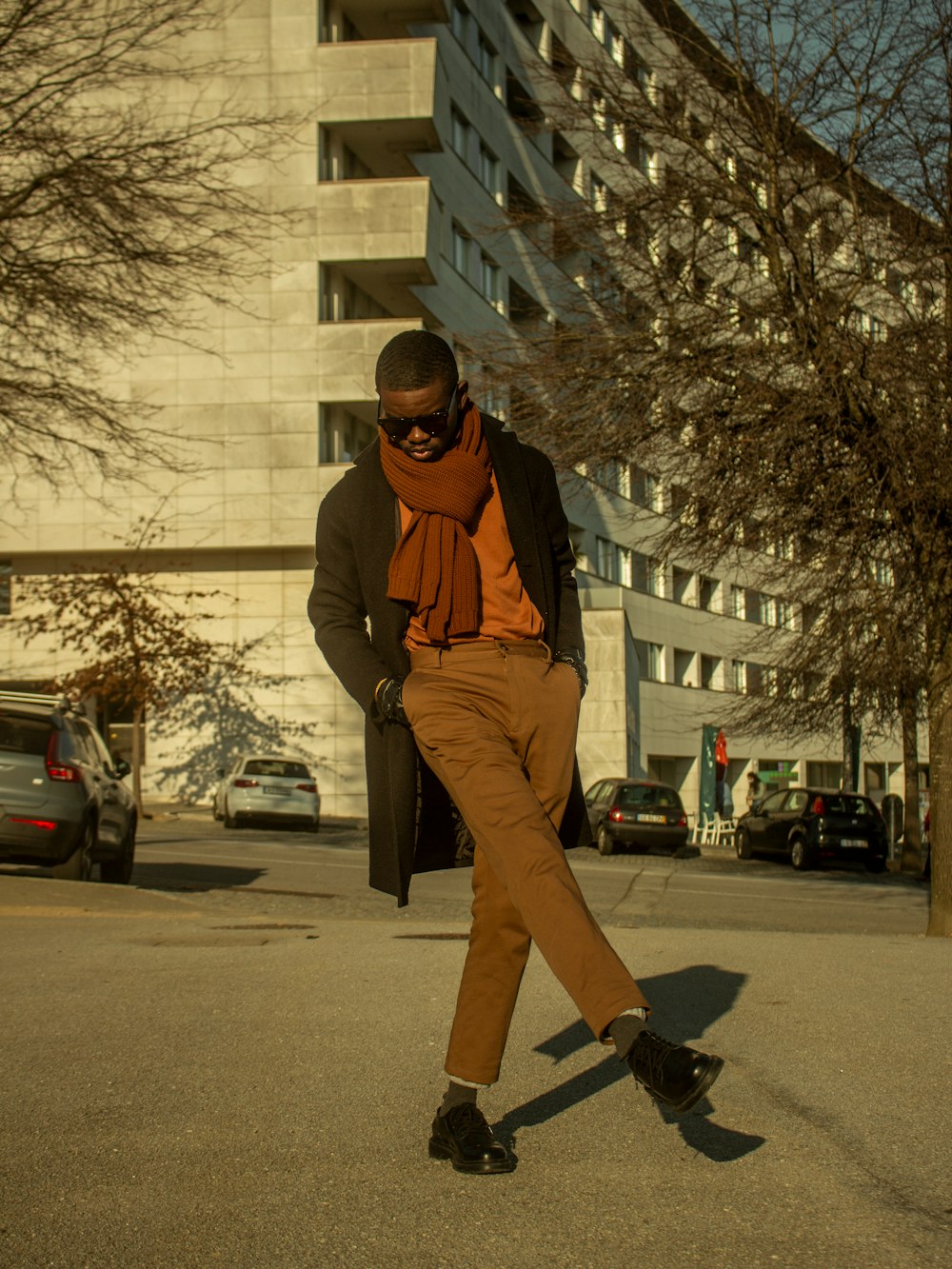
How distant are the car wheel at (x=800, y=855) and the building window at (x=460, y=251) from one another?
19474mm

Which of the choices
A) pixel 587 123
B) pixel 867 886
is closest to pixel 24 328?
pixel 587 123

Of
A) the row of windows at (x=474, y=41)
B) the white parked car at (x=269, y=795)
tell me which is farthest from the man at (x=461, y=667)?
the row of windows at (x=474, y=41)

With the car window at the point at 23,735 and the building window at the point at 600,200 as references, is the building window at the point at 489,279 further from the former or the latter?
the car window at the point at 23,735

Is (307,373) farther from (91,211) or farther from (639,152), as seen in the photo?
(639,152)

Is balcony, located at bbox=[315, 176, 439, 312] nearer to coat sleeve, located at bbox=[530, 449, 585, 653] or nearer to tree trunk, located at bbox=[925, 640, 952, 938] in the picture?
tree trunk, located at bbox=[925, 640, 952, 938]

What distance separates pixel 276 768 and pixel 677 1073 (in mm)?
30402

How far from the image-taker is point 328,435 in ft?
130

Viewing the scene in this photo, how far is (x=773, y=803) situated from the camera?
32.1 m

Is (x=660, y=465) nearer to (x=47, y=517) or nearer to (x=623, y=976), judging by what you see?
(x=623, y=976)

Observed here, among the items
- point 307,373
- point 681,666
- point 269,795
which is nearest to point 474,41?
point 307,373

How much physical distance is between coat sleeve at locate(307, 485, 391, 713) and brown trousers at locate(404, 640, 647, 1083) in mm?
190

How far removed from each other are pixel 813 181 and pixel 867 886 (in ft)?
44.5

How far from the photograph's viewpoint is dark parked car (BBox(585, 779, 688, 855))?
102ft

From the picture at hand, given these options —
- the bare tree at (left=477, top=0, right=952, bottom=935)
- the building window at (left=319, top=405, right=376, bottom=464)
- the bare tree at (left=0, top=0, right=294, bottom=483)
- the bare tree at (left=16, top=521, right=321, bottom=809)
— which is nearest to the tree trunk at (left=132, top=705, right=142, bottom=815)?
→ the bare tree at (left=16, top=521, right=321, bottom=809)
